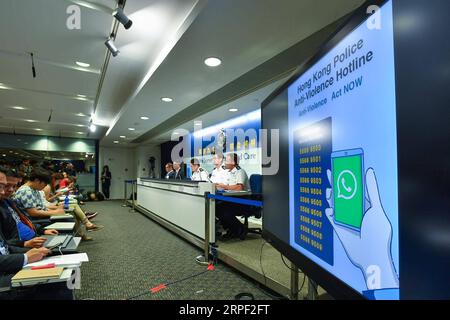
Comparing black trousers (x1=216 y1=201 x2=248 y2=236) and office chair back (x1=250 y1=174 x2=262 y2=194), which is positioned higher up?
office chair back (x1=250 y1=174 x2=262 y2=194)

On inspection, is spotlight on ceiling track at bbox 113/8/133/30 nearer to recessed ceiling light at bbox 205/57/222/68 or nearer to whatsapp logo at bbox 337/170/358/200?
recessed ceiling light at bbox 205/57/222/68

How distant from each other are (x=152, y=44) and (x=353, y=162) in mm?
3087

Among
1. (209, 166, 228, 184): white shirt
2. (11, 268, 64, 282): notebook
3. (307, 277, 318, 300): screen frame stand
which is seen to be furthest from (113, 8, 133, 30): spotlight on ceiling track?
(209, 166, 228, 184): white shirt

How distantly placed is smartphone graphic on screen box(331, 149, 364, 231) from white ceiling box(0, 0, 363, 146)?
1.82 m

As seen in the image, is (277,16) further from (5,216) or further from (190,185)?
(5,216)

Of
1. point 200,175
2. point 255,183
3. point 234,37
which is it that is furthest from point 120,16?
point 200,175

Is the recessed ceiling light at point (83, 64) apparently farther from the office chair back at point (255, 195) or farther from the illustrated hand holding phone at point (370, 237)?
the illustrated hand holding phone at point (370, 237)

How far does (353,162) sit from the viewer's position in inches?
26.4

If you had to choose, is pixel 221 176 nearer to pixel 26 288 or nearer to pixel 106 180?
pixel 26 288

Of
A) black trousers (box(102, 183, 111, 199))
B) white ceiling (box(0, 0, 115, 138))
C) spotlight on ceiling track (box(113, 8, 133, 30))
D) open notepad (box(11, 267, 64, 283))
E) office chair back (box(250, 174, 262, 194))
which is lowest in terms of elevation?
black trousers (box(102, 183, 111, 199))

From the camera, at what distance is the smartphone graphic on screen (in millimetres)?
646

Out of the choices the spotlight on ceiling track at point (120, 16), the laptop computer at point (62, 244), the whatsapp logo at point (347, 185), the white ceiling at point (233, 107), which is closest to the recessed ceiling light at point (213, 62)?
the white ceiling at point (233, 107)

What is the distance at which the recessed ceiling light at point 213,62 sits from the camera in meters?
3.03
